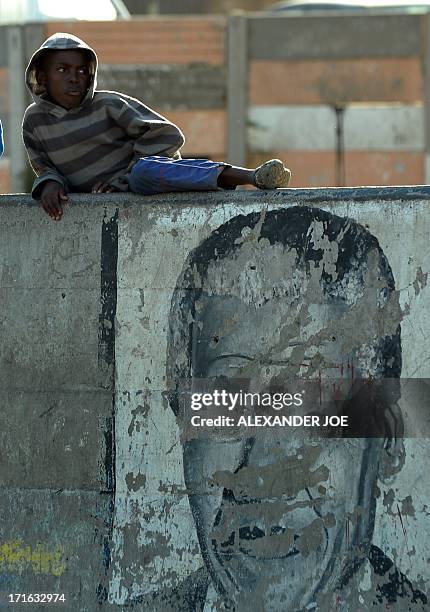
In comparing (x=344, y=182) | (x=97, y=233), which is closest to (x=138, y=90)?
(x=344, y=182)

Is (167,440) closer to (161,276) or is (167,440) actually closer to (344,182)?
(161,276)

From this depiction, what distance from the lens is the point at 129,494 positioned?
3.27 meters

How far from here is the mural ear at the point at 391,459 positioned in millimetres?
3135

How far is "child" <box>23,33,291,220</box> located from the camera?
376 centimetres

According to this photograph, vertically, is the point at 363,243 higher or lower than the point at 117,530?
higher

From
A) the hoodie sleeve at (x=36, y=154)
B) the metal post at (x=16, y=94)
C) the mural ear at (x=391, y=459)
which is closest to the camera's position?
the mural ear at (x=391, y=459)

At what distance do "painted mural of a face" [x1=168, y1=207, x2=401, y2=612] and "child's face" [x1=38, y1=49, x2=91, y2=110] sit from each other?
0.95 meters

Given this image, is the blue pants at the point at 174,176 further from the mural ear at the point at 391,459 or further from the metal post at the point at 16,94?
the metal post at the point at 16,94

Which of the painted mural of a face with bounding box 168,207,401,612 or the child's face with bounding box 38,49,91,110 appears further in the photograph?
the child's face with bounding box 38,49,91,110

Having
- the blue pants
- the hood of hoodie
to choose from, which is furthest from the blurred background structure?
the blue pants

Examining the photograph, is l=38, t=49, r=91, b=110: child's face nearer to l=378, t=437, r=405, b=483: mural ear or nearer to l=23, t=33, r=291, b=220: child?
l=23, t=33, r=291, b=220: child

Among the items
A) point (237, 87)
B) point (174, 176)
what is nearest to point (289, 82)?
point (237, 87)

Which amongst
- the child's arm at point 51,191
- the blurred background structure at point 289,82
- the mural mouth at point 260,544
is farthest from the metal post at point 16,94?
the mural mouth at point 260,544

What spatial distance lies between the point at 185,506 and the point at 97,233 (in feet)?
2.88
